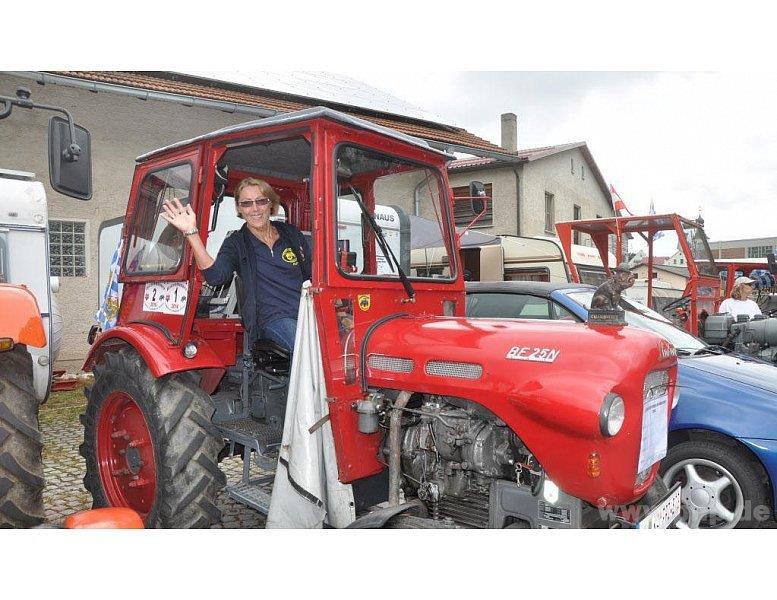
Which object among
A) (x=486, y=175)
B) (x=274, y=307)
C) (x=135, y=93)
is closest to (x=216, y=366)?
(x=274, y=307)

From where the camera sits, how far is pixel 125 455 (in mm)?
3529

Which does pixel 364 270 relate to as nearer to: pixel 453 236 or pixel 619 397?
pixel 453 236

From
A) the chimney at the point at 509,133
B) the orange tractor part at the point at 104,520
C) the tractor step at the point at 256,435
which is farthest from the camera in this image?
the chimney at the point at 509,133

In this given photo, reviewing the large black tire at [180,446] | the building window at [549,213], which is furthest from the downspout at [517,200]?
the large black tire at [180,446]

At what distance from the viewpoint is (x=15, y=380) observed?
2756mm

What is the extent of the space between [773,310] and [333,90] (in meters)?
7.37

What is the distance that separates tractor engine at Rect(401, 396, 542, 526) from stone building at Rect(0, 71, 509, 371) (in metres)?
7.65

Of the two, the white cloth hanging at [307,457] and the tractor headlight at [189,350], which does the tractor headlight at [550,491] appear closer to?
the white cloth hanging at [307,457]

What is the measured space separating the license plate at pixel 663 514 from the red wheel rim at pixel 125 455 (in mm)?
2385

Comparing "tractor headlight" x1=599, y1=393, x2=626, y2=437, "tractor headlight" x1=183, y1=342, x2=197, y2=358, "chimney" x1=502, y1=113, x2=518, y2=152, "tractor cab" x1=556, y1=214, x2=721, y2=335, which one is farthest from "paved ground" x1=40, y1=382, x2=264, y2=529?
"chimney" x1=502, y1=113, x2=518, y2=152

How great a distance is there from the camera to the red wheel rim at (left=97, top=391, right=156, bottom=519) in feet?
11.1

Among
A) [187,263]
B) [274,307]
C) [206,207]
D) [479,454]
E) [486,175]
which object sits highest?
[486,175]

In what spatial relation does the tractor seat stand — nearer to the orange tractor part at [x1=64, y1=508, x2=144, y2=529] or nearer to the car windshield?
the orange tractor part at [x1=64, y1=508, x2=144, y2=529]

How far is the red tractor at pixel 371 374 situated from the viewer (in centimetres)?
230
